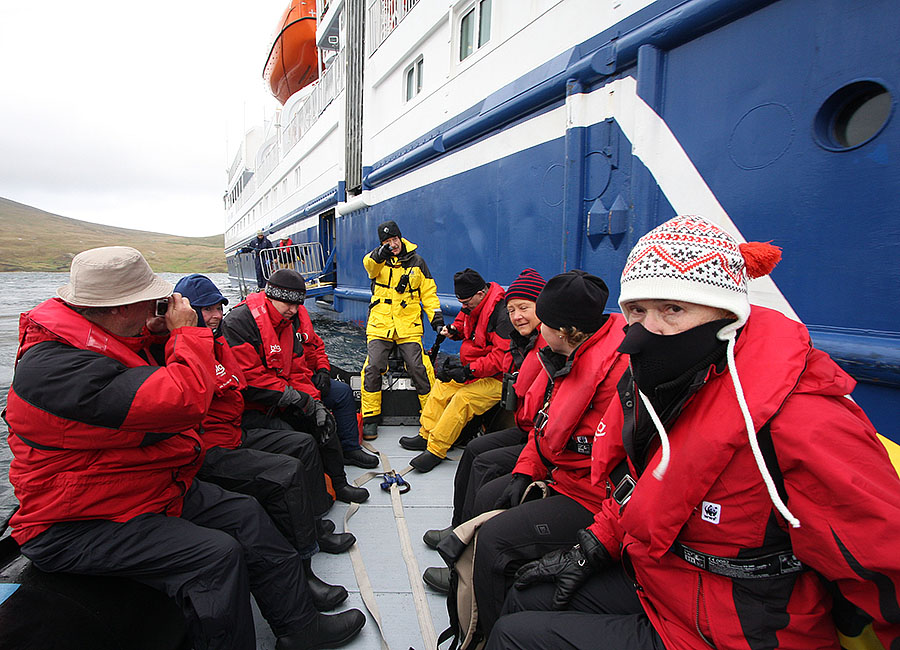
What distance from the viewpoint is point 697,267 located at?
1.03 m

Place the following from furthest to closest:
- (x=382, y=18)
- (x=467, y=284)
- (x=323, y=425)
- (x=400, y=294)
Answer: (x=382, y=18)
(x=400, y=294)
(x=467, y=284)
(x=323, y=425)

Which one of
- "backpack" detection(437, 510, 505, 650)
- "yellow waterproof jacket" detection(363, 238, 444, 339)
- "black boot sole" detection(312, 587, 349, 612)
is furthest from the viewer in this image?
"yellow waterproof jacket" detection(363, 238, 444, 339)

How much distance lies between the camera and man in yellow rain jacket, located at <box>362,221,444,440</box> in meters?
3.98

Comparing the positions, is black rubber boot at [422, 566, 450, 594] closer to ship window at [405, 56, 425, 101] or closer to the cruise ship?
the cruise ship

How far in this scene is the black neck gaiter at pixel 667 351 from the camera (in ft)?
3.39

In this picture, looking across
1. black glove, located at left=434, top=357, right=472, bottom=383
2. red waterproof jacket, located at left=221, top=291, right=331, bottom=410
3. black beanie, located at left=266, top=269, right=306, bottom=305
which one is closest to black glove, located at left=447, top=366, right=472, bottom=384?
black glove, located at left=434, top=357, right=472, bottom=383

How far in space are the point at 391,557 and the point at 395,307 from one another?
7.23 feet

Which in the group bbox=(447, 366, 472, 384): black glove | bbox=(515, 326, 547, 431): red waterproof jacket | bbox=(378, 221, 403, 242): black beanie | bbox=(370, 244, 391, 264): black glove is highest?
bbox=(378, 221, 403, 242): black beanie

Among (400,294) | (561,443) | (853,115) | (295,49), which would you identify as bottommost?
(561,443)

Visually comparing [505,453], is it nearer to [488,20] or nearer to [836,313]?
[836,313]

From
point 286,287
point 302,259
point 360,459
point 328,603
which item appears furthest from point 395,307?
point 302,259

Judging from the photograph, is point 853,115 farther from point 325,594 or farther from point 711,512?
point 325,594

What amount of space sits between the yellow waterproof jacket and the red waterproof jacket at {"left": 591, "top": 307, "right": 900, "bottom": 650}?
308cm

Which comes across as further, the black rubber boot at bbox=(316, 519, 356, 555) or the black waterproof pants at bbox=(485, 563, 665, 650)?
the black rubber boot at bbox=(316, 519, 356, 555)
